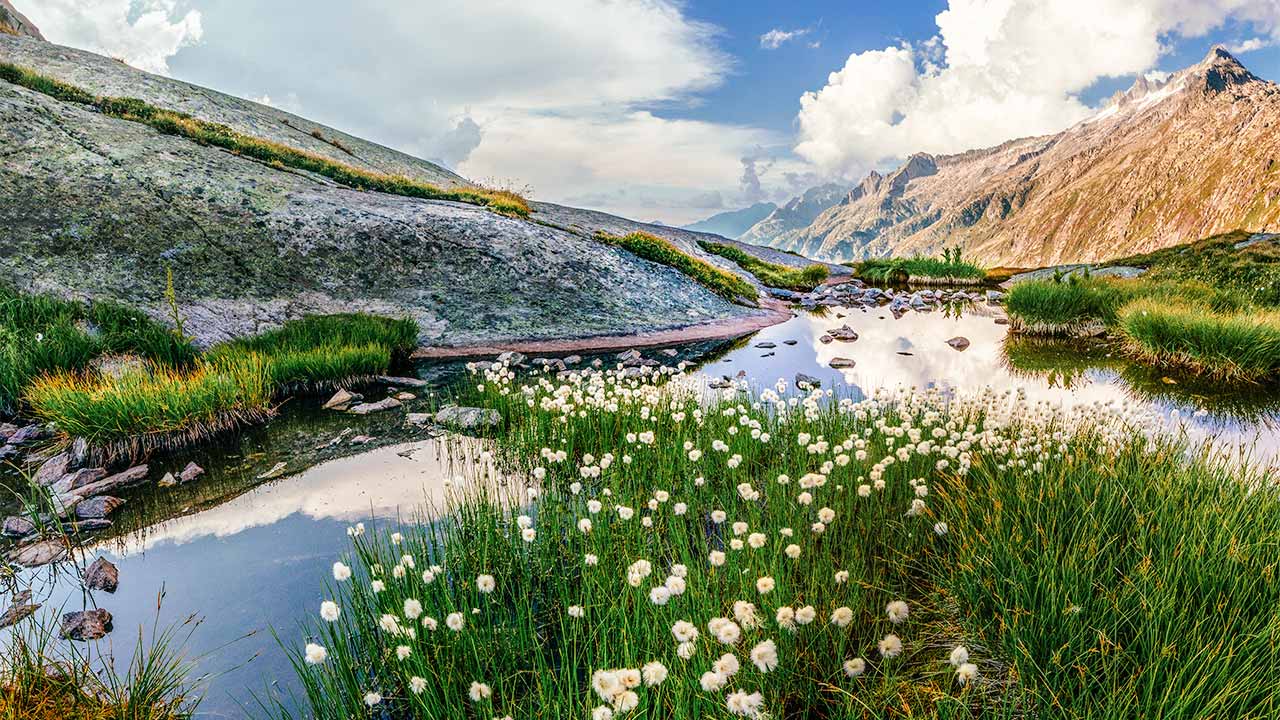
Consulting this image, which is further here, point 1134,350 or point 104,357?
point 1134,350

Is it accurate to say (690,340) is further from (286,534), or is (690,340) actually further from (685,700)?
(685,700)

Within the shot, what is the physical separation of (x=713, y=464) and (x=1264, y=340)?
1270 centimetres

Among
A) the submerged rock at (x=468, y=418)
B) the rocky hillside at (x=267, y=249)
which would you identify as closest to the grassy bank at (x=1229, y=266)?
the rocky hillside at (x=267, y=249)

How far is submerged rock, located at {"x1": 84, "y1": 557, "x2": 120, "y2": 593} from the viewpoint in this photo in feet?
16.6

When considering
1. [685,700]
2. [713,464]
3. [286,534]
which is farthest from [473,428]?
[685,700]

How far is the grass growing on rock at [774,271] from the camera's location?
120 feet

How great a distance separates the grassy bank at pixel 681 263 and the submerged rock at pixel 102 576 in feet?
69.9

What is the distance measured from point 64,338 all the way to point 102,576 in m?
8.82

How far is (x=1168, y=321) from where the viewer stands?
13.6m

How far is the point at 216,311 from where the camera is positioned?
14.9 m

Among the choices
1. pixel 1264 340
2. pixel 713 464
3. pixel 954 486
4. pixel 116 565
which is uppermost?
pixel 1264 340

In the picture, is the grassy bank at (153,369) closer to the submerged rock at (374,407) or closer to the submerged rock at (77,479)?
the submerged rock at (77,479)

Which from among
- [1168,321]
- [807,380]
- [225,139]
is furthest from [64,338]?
[1168,321]

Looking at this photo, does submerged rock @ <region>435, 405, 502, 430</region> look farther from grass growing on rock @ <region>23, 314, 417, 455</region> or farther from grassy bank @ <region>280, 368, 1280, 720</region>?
grass growing on rock @ <region>23, 314, 417, 455</region>
